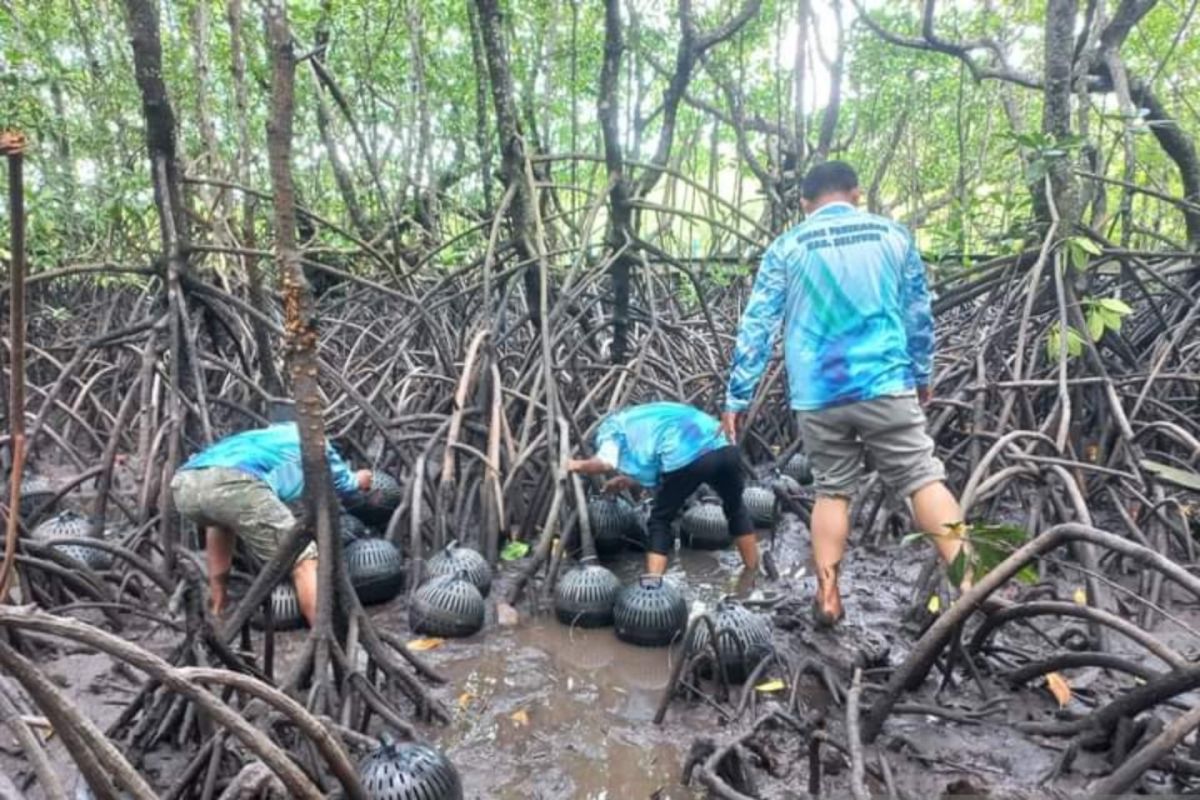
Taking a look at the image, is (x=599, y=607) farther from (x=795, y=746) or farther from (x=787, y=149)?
(x=787, y=149)

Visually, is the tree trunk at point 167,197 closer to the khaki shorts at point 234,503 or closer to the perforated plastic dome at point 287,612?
the khaki shorts at point 234,503

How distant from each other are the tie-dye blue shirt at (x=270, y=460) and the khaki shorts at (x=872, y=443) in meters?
1.91

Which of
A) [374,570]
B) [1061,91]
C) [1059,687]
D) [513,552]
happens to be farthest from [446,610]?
[1061,91]

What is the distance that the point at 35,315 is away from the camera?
25.8 feet

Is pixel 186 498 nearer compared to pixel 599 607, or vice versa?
pixel 186 498

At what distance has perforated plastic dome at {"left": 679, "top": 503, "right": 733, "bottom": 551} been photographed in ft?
14.3

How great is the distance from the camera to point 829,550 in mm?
3266

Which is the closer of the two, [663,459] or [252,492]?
[252,492]

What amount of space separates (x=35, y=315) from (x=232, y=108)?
142 inches

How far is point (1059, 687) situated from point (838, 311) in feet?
4.72

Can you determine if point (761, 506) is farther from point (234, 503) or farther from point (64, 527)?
point (64, 527)

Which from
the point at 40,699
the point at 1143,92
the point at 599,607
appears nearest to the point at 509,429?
the point at 599,607

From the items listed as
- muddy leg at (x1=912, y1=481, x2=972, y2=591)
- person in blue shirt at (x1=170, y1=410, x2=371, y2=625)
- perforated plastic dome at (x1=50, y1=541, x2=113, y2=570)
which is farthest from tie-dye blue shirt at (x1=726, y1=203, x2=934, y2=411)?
perforated plastic dome at (x1=50, y1=541, x2=113, y2=570)

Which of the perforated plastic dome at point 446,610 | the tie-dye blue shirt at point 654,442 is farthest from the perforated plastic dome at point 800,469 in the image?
the perforated plastic dome at point 446,610
